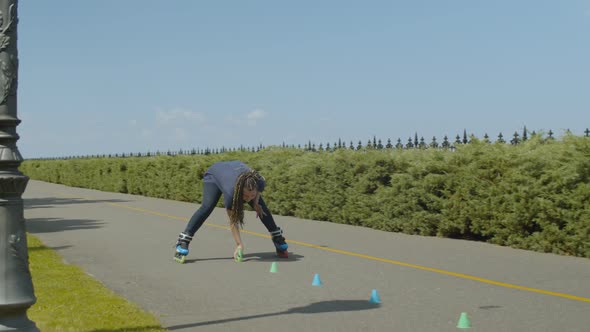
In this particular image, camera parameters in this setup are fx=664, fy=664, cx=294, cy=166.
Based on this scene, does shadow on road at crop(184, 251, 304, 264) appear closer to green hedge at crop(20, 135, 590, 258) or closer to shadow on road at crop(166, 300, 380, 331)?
shadow on road at crop(166, 300, 380, 331)

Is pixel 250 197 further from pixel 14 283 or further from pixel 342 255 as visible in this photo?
pixel 14 283

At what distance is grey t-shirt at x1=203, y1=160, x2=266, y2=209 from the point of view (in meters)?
10.0

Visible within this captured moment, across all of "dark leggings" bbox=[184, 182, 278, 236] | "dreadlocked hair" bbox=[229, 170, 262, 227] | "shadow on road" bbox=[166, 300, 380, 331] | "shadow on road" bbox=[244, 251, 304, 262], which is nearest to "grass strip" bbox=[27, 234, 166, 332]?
"shadow on road" bbox=[166, 300, 380, 331]

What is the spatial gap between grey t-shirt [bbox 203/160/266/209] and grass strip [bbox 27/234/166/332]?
2310mm

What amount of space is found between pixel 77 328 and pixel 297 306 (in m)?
2.29

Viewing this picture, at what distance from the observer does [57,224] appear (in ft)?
56.6

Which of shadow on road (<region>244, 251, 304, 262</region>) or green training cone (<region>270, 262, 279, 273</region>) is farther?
shadow on road (<region>244, 251, 304, 262</region>)

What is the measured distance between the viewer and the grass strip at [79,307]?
20.8 ft

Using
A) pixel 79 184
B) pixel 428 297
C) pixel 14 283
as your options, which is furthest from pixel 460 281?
pixel 79 184

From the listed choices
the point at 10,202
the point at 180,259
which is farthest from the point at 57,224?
the point at 10,202

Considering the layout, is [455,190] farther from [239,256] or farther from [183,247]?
[183,247]

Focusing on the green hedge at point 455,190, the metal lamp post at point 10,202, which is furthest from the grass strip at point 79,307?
the green hedge at point 455,190

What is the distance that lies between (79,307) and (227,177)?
3545mm

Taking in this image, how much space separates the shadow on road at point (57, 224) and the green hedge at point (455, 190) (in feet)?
18.3
